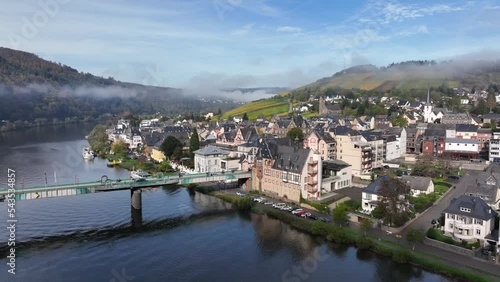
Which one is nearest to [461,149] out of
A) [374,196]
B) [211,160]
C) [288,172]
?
[374,196]

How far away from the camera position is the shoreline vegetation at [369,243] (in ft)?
64.9

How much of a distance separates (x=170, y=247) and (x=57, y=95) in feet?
491

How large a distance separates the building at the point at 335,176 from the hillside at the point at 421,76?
82.5m

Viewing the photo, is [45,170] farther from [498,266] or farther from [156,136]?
[498,266]

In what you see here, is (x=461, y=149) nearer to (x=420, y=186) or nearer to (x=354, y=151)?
(x=354, y=151)

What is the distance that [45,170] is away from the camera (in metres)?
46.6

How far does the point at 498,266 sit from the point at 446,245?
9.02 ft

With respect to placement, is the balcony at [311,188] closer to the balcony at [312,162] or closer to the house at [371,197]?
the balcony at [312,162]

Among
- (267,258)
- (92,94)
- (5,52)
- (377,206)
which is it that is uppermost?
(5,52)

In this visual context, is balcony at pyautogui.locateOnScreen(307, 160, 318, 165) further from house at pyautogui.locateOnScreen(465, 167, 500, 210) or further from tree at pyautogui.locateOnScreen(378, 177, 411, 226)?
house at pyautogui.locateOnScreen(465, 167, 500, 210)

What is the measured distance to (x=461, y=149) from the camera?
4756 centimetres

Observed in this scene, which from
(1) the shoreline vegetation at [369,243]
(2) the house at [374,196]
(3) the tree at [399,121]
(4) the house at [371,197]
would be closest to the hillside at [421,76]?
(3) the tree at [399,121]

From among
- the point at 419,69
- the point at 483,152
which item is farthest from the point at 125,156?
the point at 419,69

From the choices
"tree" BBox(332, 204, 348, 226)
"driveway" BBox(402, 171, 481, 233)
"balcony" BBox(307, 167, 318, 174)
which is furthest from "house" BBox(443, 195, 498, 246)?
"balcony" BBox(307, 167, 318, 174)
